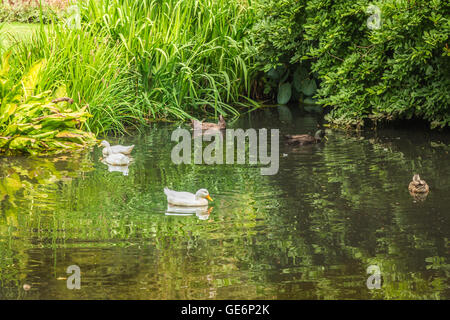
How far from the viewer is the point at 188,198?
25.1 ft

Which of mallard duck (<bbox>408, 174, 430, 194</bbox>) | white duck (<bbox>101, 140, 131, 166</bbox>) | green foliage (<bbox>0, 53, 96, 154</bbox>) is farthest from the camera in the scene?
green foliage (<bbox>0, 53, 96, 154</bbox>)

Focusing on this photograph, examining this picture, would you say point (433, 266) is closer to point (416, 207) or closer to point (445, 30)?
point (416, 207)

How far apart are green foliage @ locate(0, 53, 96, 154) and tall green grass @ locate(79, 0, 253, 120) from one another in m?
2.08

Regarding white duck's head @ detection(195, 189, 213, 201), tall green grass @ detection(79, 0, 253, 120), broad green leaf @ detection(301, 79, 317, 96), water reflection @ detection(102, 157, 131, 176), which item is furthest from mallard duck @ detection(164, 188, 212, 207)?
broad green leaf @ detection(301, 79, 317, 96)

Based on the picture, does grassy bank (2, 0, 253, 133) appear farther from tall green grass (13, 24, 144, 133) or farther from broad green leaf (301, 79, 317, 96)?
broad green leaf (301, 79, 317, 96)

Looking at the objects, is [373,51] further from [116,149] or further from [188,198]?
[188,198]

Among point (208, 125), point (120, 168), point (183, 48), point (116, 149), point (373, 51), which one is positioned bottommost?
point (120, 168)

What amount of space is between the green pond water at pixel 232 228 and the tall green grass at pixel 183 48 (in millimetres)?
3156

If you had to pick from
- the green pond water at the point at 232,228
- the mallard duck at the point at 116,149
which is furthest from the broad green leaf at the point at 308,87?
the mallard duck at the point at 116,149

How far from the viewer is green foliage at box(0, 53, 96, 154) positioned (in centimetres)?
1043

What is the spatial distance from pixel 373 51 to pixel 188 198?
220 inches

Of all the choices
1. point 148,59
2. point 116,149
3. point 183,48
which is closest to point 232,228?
point 116,149

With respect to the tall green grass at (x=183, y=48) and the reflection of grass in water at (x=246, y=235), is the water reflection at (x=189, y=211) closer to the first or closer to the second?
the reflection of grass in water at (x=246, y=235)

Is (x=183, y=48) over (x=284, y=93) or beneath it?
over
